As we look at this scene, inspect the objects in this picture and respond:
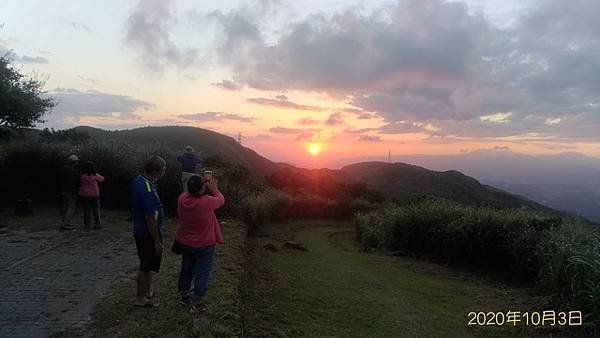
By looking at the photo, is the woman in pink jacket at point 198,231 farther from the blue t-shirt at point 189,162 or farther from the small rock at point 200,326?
the blue t-shirt at point 189,162

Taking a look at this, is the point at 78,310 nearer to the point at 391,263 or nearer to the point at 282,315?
the point at 282,315

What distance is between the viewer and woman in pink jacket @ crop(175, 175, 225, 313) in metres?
5.96

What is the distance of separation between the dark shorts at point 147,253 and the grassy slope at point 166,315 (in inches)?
26.0

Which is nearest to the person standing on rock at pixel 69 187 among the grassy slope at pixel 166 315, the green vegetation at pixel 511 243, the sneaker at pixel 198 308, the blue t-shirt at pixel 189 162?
the blue t-shirt at pixel 189 162

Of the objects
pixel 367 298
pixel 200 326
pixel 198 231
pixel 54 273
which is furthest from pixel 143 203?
pixel 367 298

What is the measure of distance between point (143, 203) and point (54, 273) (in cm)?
348

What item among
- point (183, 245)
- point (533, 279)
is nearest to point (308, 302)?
point (183, 245)

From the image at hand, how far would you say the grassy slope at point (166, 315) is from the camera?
5582 millimetres

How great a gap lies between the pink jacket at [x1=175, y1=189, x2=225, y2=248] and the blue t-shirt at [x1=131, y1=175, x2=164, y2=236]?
0.33 meters

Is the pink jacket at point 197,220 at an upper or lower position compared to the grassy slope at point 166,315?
upper

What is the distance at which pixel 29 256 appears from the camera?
9156mm

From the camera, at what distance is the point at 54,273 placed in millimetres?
8047

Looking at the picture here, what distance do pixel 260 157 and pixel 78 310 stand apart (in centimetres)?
7327

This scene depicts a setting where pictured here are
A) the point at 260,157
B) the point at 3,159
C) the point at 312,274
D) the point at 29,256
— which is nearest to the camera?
the point at 29,256
